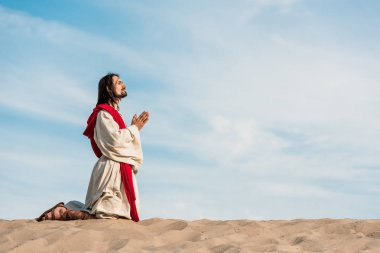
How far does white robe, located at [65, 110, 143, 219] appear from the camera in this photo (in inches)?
322

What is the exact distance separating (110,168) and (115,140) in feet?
1.31

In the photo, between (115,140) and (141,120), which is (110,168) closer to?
(115,140)

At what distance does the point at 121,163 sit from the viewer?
8.40 metres

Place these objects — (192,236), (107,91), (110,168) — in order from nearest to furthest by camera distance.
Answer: (192,236)
(110,168)
(107,91)

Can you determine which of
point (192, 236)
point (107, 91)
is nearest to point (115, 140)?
point (107, 91)

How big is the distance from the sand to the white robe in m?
0.33

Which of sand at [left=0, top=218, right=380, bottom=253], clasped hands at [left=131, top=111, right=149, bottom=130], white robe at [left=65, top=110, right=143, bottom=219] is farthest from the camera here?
clasped hands at [left=131, top=111, right=149, bottom=130]

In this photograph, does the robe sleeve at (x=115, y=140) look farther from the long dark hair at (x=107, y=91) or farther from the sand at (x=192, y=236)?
the sand at (x=192, y=236)

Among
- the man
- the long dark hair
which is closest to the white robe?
the man

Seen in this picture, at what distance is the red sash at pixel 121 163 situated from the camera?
8312mm

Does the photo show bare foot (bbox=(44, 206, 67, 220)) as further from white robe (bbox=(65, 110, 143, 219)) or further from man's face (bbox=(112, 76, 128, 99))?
man's face (bbox=(112, 76, 128, 99))

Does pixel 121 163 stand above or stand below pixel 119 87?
below

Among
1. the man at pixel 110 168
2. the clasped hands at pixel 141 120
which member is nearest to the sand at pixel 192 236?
the man at pixel 110 168

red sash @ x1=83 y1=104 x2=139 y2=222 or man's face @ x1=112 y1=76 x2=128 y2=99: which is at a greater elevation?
man's face @ x1=112 y1=76 x2=128 y2=99
